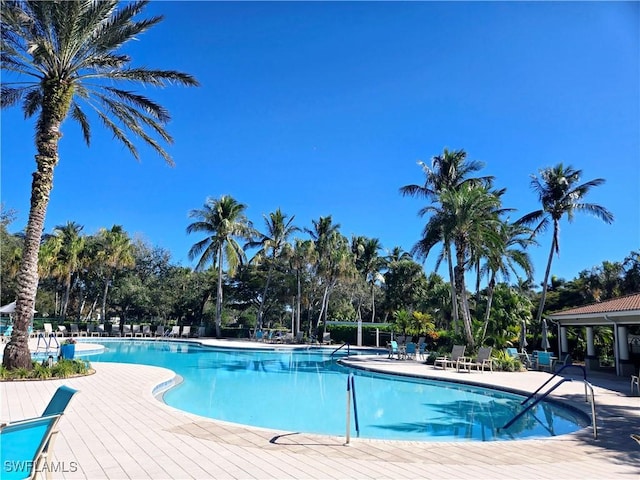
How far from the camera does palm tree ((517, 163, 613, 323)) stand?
2681 cm

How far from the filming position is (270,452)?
548 centimetres

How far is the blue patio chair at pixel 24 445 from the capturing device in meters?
3.37

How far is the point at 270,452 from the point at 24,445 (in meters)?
2.80

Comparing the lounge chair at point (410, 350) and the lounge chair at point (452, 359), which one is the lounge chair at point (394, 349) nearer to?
the lounge chair at point (410, 350)

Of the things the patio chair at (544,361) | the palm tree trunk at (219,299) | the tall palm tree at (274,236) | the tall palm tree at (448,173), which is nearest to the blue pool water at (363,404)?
the patio chair at (544,361)

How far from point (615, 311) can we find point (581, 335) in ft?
29.3

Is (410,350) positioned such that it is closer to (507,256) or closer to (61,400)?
(507,256)

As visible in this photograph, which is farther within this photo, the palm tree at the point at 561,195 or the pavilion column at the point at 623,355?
the palm tree at the point at 561,195

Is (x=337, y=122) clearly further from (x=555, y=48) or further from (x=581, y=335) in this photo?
(x=581, y=335)

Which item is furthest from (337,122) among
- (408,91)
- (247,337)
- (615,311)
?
(247,337)

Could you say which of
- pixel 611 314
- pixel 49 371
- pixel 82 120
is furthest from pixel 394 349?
pixel 82 120

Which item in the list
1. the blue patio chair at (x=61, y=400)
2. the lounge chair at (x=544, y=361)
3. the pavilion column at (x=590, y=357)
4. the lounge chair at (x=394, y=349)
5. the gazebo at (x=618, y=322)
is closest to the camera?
the blue patio chair at (x=61, y=400)

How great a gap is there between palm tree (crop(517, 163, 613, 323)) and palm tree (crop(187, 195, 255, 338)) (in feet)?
69.7

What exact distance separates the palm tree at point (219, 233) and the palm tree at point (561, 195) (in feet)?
69.7
